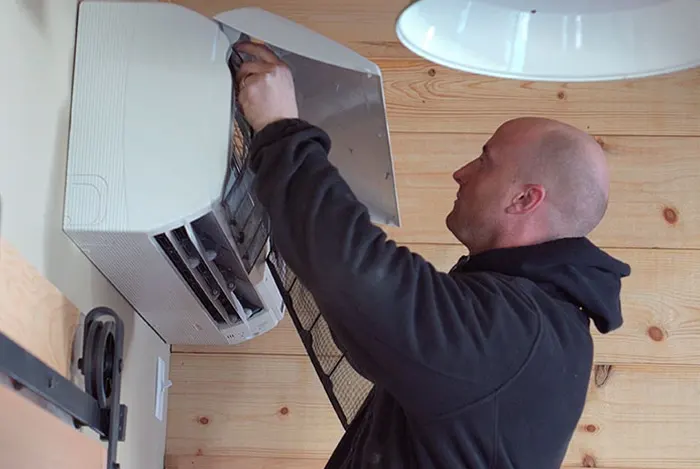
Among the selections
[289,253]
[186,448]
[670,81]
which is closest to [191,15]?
[289,253]

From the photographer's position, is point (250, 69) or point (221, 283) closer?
point (250, 69)

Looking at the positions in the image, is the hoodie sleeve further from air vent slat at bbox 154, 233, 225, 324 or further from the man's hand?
air vent slat at bbox 154, 233, 225, 324

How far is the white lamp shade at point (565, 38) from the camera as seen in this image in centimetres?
73

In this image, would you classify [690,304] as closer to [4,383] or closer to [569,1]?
[569,1]

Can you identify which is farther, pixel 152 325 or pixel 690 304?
pixel 690 304

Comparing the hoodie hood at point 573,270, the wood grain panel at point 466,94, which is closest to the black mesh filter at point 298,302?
the hoodie hood at point 573,270

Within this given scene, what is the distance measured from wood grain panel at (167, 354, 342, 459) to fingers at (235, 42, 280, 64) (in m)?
0.60

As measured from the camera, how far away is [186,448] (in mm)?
1346

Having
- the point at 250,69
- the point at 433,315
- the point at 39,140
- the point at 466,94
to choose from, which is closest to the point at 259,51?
the point at 250,69

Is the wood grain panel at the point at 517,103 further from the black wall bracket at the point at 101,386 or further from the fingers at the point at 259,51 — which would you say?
the black wall bracket at the point at 101,386

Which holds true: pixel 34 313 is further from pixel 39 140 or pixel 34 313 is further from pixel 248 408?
pixel 248 408

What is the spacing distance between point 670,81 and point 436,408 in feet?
3.15

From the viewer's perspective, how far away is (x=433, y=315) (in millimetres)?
771

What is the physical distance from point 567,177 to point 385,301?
1.03 feet
